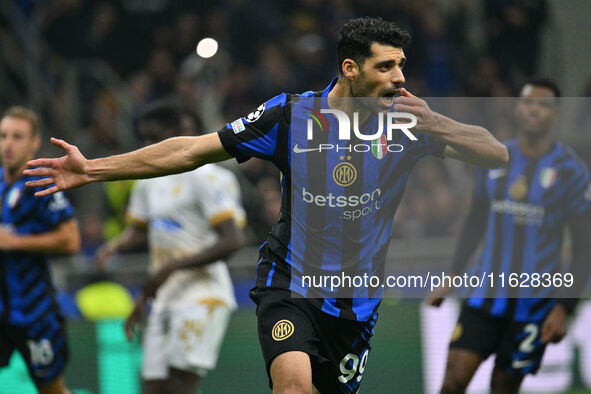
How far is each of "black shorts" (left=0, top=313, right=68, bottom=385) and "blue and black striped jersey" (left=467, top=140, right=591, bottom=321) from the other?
9.15 ft

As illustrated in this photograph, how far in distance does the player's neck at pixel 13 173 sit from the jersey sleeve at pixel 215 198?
123 centimetres

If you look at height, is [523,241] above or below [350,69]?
below

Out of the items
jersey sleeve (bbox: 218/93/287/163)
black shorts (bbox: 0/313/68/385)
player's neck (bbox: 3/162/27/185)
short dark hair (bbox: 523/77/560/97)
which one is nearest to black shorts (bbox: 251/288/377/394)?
jersey sleeve (bbox: 218/93/287/163)

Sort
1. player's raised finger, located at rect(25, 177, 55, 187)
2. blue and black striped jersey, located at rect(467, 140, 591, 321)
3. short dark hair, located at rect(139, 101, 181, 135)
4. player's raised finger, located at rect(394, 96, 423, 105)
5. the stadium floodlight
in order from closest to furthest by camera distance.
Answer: player's raised finger, located at rect(25, 177, 55, 187) → player's raised finger, located at rect(394, 96, 423, 105) → blue and black striped jersey, located at rect(467, 140, 591, 321) → short dark hair, located at rect(139, 101, 181, 135) → the stadium floodlight

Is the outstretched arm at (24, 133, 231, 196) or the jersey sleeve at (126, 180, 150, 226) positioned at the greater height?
the outstretched arm at (24, 133, 231, 196)

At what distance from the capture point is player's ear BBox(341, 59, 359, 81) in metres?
5.00

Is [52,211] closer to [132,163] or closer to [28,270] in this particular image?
[28,270]

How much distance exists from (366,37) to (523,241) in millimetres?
2364

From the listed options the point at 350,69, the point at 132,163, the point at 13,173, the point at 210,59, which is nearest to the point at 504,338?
the point at 350,69

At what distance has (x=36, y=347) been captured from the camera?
6863mm

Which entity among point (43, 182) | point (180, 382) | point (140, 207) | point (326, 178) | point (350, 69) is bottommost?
point (180, 382)

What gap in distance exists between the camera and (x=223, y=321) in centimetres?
748

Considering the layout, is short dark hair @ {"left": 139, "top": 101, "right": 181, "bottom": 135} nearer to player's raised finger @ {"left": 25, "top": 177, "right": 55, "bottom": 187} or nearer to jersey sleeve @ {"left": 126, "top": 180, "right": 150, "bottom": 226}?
jersey sleeve @ {"left": 126, "top": 180, "right": 150, "bottom": 226}

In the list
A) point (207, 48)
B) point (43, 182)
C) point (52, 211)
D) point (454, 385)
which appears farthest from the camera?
point (207, 48)
